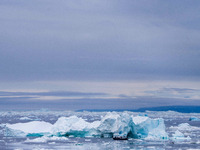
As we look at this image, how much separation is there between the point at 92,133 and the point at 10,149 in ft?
32.9

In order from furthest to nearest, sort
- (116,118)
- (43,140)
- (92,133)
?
(92,133) < (116,118) < (43,140)

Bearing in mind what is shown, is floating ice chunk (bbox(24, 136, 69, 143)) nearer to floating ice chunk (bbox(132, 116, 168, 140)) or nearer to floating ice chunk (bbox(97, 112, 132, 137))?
floating ice chunk (bbox(97, 112, 132, 137))

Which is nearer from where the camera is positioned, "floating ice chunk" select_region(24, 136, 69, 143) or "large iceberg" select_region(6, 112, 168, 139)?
"floating ice chunk" select_region(24, 136, 69, 143)

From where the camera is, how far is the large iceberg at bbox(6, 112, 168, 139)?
2783 cm

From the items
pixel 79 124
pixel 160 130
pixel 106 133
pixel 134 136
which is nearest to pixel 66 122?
pixel 79 124

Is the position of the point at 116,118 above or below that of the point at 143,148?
above

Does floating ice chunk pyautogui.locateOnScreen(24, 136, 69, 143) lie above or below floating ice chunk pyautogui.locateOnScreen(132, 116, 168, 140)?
below

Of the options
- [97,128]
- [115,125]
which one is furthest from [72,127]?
[115,125]

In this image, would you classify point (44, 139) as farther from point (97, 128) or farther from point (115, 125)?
point (115, 125)

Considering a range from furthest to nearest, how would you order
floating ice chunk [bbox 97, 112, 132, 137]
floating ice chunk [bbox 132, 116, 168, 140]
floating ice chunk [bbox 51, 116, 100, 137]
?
floating ice chunk [bbox 51, 116, 100, 137], floating ice chunk [bbox 132, 116, 168, 140], floating ice chunk [bbox 97, 112, 132, 137]

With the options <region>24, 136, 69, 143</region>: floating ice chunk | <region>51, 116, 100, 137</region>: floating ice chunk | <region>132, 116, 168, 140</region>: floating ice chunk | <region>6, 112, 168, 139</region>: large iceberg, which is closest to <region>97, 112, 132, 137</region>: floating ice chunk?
<region>6, 112, 168, 139</region>: large iceberg

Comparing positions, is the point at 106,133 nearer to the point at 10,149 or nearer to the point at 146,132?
the point at 146,132

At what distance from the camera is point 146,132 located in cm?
2919

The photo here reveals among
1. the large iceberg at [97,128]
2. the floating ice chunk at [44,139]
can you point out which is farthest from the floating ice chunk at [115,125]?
the floating ice chunk at [44,139]
